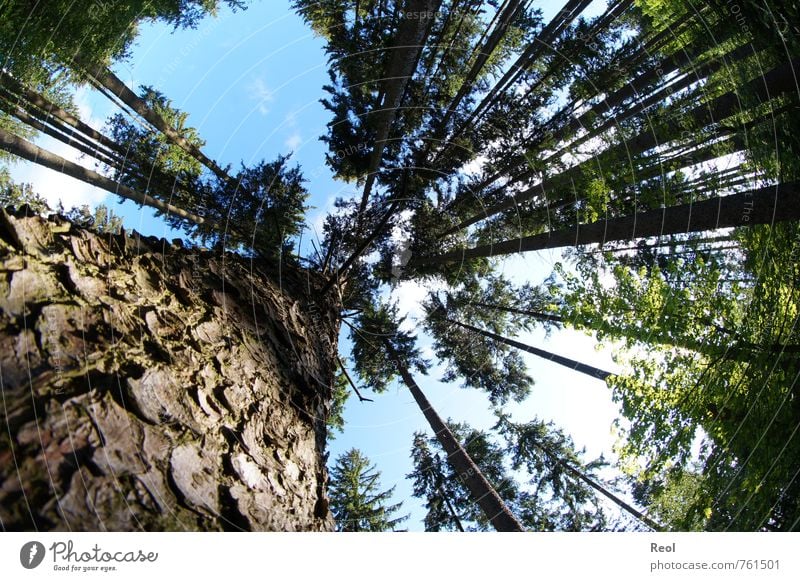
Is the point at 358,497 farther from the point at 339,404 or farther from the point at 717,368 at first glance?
the point at 717,368

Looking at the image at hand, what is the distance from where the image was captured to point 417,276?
11.8 meters

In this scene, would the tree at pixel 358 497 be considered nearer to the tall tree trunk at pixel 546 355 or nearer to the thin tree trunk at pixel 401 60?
the tall tree trunk at pixel 546 355

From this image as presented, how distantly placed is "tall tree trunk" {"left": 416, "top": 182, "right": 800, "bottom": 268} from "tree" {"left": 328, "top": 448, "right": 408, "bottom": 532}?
8.26m

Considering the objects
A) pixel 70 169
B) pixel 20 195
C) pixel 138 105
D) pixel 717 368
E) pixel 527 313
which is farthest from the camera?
pixel 527 313

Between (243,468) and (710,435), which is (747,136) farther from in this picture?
(243,468)

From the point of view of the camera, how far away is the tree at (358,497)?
11930mm

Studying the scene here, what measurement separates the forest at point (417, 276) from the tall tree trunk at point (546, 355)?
0.06 m

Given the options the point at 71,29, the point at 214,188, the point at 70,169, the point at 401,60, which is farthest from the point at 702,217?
the point at 70,169

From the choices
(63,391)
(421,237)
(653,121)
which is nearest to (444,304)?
(421,237)

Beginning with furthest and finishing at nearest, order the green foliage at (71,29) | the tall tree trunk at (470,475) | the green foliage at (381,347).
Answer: the green foliage at (381,347) → the tall tree trunk at (470,475) → the green foliage at (71,29)

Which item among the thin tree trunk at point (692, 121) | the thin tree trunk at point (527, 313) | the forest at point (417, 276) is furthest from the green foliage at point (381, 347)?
the thin tree trunk at point (692, 121)

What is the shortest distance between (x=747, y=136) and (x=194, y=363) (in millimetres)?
7104

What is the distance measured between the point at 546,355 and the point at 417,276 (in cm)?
385

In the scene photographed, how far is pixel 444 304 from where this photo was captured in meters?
12.2
